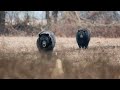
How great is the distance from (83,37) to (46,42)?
1.06m

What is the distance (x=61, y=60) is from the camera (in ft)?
23.1

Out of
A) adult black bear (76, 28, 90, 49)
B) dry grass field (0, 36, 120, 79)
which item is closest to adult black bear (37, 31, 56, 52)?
dry grass field (0, 36, 120, 79)

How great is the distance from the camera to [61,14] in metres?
7.21

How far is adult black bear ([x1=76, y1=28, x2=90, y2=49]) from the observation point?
7754 millimetres

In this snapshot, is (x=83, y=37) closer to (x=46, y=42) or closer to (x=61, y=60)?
(x=46, y=42)

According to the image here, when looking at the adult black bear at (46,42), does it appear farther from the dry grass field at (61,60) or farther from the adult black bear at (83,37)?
the adult black bear at (83,37)

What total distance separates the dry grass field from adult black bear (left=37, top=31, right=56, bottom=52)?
0.10m

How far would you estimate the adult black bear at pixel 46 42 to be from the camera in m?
7.41

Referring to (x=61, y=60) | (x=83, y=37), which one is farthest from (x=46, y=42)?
(x=83, y=37)

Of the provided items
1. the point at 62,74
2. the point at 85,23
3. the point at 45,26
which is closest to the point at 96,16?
the point at 85,23

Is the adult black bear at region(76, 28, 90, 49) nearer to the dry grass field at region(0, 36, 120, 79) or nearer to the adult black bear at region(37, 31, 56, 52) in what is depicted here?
the dry grass field at region(0, 36, 120, 79)

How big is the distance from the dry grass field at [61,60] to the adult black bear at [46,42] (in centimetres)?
10
